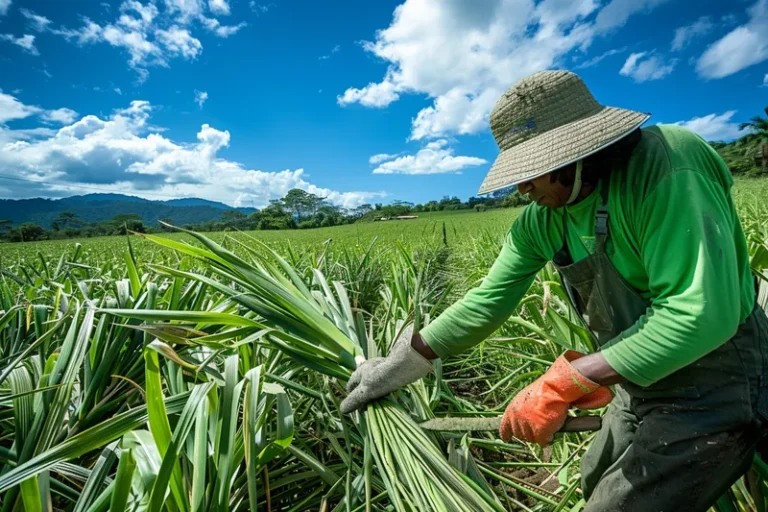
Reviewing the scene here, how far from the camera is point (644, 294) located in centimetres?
110

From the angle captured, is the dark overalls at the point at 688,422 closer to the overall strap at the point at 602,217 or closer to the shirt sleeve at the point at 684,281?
the overall strap at the point at 602,217

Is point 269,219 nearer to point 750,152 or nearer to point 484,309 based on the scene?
point 484,309

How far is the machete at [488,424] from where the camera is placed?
45.0 inches

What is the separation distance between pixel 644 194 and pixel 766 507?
944mm

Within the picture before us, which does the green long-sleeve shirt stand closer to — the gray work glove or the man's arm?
the man's arm

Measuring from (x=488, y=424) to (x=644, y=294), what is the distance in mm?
566

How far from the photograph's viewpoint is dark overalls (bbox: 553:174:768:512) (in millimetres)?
1024

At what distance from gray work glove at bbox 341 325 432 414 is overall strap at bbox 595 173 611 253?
2.20 feet

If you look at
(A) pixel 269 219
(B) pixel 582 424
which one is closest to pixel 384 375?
(B) pixel 582 424

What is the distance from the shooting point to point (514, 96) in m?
1.16

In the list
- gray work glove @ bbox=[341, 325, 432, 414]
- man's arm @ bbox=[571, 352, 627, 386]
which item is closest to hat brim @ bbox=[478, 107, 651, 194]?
man's arm @ bbox=[571, 352, 627, 386]

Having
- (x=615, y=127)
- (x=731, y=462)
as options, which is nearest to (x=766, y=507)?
(x=731, y=462)

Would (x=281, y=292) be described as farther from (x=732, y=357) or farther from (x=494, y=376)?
(x=494, y=376)

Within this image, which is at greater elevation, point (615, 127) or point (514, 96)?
point (514, 96)
